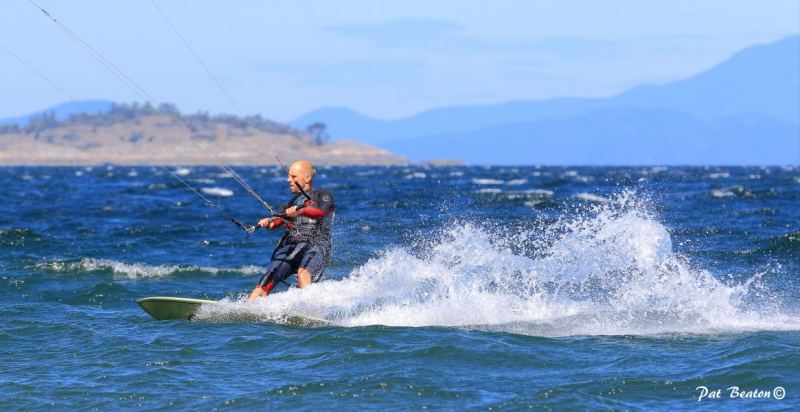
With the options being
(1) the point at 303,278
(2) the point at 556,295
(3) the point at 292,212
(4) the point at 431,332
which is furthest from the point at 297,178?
(2) the point at 556,295

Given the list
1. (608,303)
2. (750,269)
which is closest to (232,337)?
(608,303)

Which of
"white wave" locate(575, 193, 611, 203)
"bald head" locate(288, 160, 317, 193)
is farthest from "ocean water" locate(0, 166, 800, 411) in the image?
"white wave" locate(575, 193, 611, 203)

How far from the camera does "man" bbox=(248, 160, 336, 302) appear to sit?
1180 cm

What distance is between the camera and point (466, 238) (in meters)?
14.9

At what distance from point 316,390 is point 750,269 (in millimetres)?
11319

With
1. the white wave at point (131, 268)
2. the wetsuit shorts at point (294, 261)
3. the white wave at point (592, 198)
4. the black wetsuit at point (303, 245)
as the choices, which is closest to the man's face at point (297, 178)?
the black wetsuit at point (303, 245)

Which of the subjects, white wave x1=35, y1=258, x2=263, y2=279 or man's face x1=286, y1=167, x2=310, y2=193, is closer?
man's face x1=286, y1=167, x2=310, y2=193

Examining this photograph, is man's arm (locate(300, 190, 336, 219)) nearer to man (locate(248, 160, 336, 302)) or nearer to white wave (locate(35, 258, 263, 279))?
man (locate(248, 160, 336, 302))

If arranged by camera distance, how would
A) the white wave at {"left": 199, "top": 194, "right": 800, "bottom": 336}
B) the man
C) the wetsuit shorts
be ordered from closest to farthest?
the white wave at {"left": 199, "top": 194, "right": 800, "bottom": 336} < the man < the wetsuit shorts

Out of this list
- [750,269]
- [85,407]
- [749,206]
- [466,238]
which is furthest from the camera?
[749,206]

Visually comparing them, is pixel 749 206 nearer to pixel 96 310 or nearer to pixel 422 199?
pixel 422 199

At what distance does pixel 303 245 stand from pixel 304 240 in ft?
0.20

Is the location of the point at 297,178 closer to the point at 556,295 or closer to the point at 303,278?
the point at 303,278

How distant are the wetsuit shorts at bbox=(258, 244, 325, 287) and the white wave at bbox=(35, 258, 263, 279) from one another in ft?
19.8
